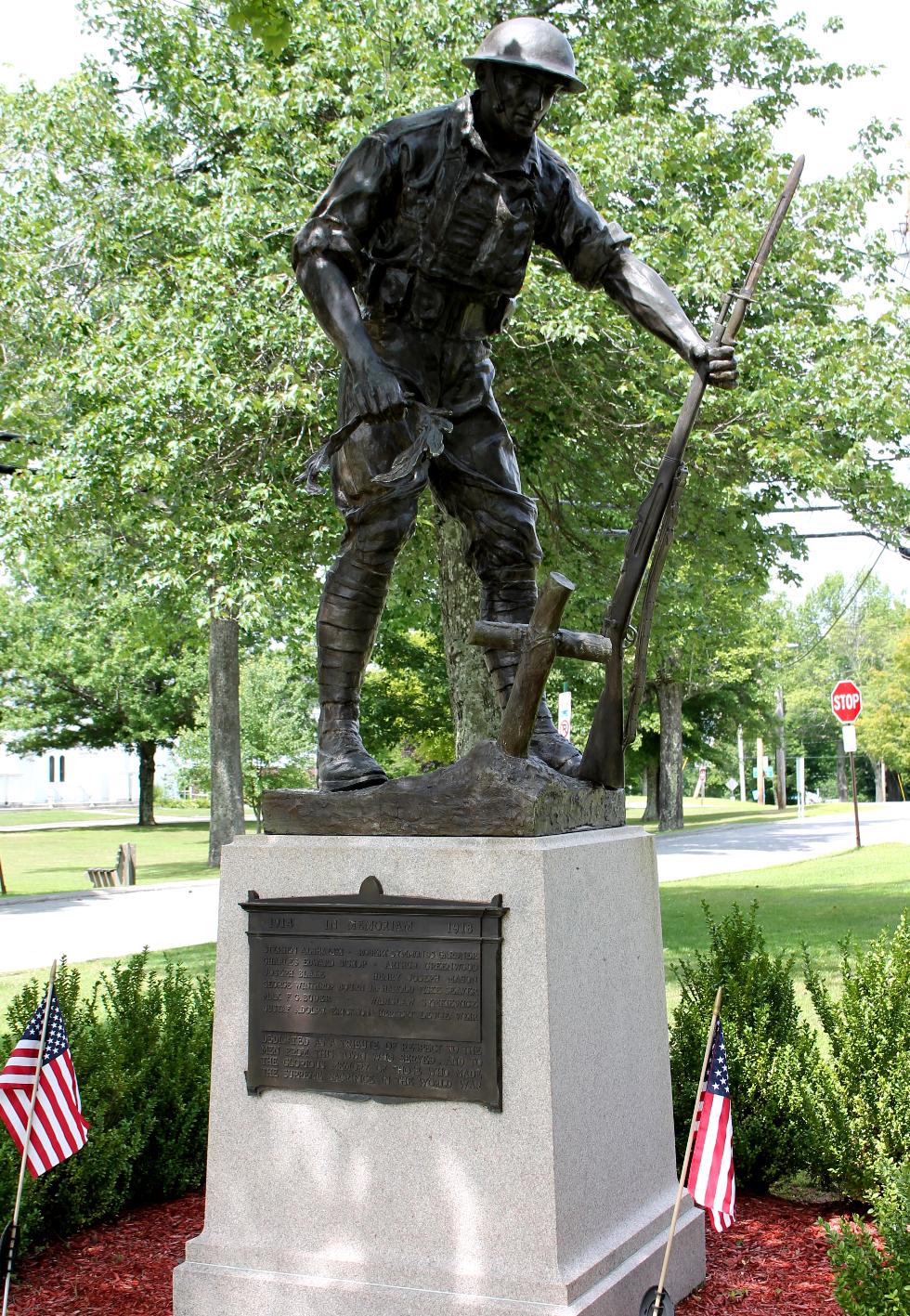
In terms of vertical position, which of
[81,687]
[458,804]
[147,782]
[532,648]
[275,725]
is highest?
[81,687]

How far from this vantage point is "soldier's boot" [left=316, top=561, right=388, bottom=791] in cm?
477

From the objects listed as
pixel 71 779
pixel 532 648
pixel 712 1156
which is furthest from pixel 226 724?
pixel 71 779

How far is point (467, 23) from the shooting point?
496 inches

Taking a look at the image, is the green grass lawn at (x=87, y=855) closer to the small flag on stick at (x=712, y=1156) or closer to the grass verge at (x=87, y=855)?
the grass verge at (x=87, y=855)

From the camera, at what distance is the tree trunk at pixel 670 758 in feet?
121

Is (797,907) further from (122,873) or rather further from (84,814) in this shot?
(84,814)

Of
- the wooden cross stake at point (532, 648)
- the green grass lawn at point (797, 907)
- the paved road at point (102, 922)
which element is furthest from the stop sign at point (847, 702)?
the wooden cross stake at point (532, 648)

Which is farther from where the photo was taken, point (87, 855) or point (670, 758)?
point (670, 758)

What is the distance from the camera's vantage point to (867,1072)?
5316 mm

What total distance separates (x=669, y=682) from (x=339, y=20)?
84.4ft

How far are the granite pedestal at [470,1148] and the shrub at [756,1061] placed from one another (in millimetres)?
1056

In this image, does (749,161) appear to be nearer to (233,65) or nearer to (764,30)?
(764,30)

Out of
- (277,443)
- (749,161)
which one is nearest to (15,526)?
(277,443)

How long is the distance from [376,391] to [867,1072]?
3.16 meters
